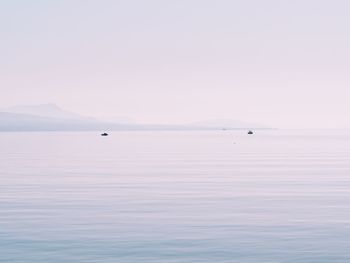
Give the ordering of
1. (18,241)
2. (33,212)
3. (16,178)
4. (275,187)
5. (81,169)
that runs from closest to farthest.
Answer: (18,241), (33,212), (275,187), (16,178), (81,169)

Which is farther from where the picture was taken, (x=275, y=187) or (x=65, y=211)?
(x=275, y=187)

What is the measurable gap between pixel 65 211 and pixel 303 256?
16.2 metres

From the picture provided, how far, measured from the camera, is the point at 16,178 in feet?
197

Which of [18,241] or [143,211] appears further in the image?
[143,211]

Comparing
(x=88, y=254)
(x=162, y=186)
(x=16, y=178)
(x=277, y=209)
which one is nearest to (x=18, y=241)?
(x=88, y=254)

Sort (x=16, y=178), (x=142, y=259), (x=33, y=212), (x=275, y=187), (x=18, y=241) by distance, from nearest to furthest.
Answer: (x=142, y=259)
(x=18, y=241)
(x=33, y=212)
(x=275, y=187)
(x=16, y=178)

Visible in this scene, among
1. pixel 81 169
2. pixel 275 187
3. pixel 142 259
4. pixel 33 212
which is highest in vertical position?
pixel 81 169

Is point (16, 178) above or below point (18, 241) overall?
above

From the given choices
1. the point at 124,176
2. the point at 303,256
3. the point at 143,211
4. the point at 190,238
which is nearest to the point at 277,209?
the point at 143,211

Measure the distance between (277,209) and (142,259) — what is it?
1488 centimetres

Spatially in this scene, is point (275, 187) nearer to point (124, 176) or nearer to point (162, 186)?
point (162, 186)

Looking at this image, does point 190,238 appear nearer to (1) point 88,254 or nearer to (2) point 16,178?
(1) point 88,254

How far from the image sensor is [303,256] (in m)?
23.4

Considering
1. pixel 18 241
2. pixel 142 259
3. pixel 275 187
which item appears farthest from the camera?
pixel 275 187
